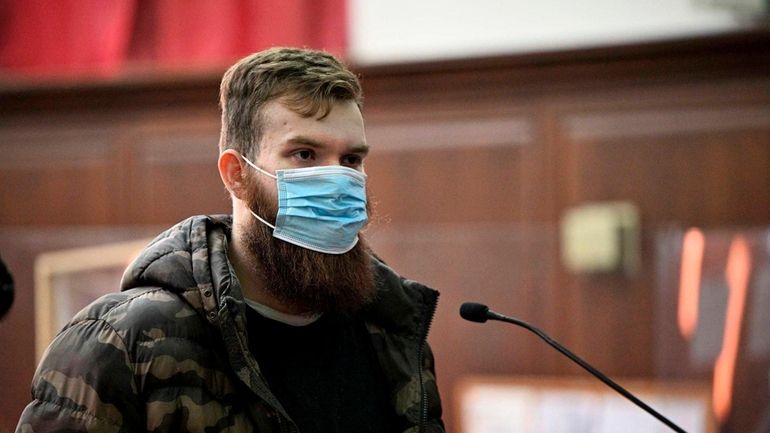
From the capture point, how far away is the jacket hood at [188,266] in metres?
1.86

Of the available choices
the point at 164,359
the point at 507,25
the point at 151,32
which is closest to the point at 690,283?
the point at 507,25

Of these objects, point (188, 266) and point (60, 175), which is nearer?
point (188, 266)

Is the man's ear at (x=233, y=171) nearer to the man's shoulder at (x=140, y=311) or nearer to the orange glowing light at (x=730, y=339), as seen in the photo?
the man's shoulder at (x=140, y=311)

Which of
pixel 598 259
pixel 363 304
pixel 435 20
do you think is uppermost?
Answer: pixel 435 20

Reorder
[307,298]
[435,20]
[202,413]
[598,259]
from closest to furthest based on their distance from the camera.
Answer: [202,413], [307,298], [598,259], [435,20]

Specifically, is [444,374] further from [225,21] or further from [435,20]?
[225,21]

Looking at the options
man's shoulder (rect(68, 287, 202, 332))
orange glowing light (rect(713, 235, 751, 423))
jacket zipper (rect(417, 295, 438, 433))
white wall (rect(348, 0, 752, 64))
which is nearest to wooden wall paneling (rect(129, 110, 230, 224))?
white wall (rect(348, 0, 752, 64))

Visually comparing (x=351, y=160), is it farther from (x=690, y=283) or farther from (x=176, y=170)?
(x=176, y=170)

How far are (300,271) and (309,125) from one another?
0.28 metres

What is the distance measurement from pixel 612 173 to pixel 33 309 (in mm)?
2364

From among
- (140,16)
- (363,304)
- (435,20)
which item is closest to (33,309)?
(140,16)

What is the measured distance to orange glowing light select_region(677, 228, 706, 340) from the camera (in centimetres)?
358

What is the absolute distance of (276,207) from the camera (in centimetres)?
205

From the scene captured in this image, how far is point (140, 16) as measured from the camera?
4.52m
